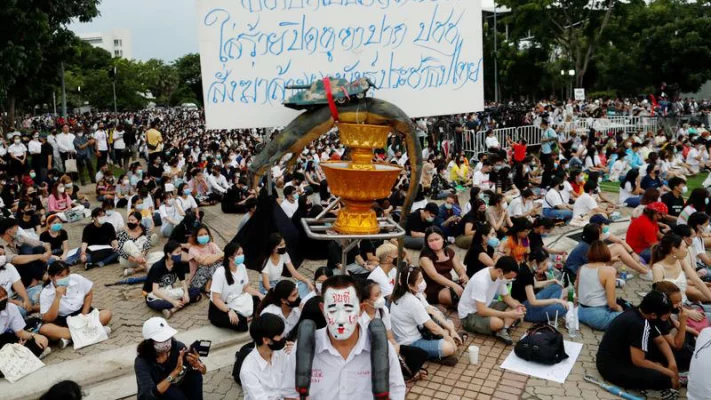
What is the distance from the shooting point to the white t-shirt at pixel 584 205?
11.3 m

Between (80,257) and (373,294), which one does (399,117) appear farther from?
(80,257)

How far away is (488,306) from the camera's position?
6.95m

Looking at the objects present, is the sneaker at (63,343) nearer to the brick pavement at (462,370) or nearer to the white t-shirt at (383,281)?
the brick pavement at (462,370)

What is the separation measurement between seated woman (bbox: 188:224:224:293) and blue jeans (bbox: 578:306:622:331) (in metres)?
4.72

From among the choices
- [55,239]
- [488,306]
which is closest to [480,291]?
[488,306]

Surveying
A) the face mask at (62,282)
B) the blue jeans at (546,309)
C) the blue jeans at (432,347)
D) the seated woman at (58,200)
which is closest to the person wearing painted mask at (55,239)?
the face mask at (62,282)

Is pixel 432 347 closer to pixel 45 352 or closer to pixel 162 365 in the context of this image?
pixel 162 365

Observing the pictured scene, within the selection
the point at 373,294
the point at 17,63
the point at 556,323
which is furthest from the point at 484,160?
the point at 17,63

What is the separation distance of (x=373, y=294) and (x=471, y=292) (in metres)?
2.09

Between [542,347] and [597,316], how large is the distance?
1137 mm

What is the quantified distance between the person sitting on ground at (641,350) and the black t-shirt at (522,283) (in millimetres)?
1550

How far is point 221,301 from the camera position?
7.02m

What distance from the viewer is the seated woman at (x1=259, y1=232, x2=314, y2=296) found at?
23.9 ft

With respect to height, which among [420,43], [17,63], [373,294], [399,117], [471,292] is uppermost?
[17,63]
